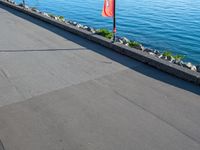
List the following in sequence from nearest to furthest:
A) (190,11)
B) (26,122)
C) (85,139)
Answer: (85,139)
(26,122)
(190,11)

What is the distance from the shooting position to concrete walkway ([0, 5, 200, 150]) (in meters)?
5.25

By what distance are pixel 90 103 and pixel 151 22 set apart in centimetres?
1847

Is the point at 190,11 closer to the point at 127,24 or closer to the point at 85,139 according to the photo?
the point at 127,24

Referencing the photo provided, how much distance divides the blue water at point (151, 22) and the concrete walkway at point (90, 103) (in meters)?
7.96

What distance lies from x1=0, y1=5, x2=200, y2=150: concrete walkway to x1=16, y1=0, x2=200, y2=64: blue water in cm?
796

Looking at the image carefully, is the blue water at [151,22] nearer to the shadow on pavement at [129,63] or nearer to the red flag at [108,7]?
the shadow on pavement at [129,63]

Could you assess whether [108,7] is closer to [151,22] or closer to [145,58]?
[145,58]

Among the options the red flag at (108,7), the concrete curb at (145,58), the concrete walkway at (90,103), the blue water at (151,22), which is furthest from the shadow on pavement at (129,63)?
the blue water at (151,22)

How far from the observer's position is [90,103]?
657 cm

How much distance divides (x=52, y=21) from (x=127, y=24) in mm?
9565

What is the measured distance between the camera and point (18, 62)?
9086 millimetres

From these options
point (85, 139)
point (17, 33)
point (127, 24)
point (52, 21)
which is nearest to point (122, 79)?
point (85, 139)

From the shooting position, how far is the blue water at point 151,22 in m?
17.7

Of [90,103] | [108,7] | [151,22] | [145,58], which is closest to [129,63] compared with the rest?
[145,58]
